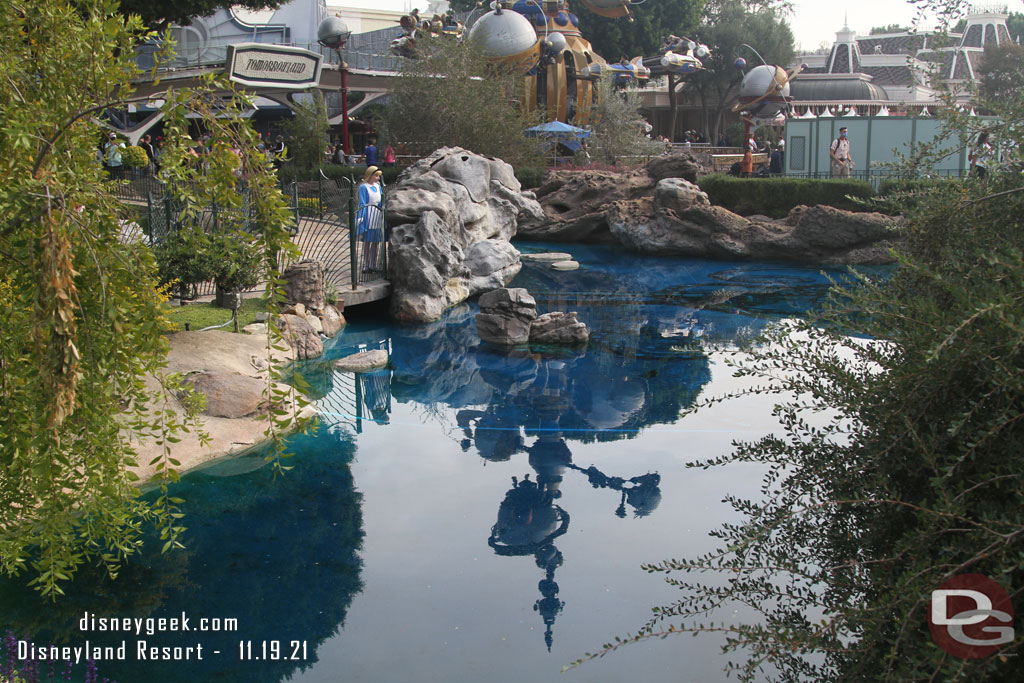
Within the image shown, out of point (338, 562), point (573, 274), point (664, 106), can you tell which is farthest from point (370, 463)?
point (664, 106)

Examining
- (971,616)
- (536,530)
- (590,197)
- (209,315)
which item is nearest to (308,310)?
(209,315)

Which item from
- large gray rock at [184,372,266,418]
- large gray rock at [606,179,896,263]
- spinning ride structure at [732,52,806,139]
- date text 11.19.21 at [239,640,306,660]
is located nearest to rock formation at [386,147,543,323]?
large gray rock at [606,179,896,263]

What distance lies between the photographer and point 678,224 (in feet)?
65.3

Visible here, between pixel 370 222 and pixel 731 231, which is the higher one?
pixel 370 222

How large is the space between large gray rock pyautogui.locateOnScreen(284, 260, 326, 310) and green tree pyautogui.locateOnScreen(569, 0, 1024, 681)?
8818 mm

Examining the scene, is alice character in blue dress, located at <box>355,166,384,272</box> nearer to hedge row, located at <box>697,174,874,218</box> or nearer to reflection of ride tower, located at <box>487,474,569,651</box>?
reflection of ride tower, located at <box>487,474,569,651</box>

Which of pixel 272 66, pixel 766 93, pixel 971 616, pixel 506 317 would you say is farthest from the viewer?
pixel 766 93

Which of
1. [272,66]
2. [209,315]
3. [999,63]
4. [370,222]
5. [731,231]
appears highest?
[999,63]

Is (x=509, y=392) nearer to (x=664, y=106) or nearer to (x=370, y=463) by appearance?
(x=370, y=463)

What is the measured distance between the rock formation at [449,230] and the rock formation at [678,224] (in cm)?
336

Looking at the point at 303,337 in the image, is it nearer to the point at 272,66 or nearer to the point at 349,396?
the point at 349,396

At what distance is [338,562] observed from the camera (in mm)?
5730

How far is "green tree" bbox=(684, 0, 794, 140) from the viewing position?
51.8 meters

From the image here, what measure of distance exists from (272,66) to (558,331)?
1470 cm
